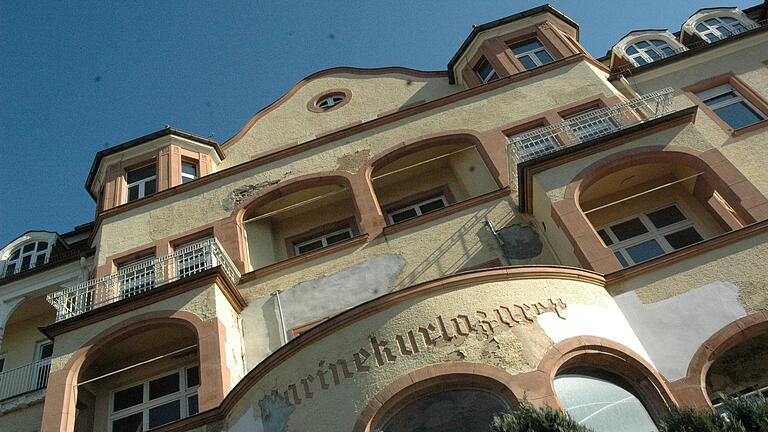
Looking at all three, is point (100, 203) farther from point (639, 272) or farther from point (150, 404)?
point (639, 272)

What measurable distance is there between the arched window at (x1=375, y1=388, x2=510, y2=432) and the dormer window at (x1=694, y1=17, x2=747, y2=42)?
618 inches

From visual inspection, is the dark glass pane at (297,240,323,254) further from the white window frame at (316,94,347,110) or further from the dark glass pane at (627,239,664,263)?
the dark glass pane at (627,239,664,263)

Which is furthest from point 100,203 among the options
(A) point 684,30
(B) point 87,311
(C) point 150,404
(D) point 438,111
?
(A) point 684,30

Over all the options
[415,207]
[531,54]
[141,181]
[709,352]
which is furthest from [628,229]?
[141,181]

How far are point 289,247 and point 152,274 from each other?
3.36 meters

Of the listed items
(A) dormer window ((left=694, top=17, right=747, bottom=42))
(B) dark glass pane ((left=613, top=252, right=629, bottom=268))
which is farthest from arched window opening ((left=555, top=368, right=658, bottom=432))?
(A) dormer window ((left=694, top=17, right=747, bottom=42))

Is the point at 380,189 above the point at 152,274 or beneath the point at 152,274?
above

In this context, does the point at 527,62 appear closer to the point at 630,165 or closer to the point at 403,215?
the point at 403,215

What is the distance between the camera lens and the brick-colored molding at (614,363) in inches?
402

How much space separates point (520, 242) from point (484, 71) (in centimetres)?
795

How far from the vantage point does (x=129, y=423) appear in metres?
14.7

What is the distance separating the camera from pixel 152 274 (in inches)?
668

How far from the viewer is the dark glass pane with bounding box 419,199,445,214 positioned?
18.2m

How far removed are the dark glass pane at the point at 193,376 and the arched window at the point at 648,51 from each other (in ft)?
48.5
